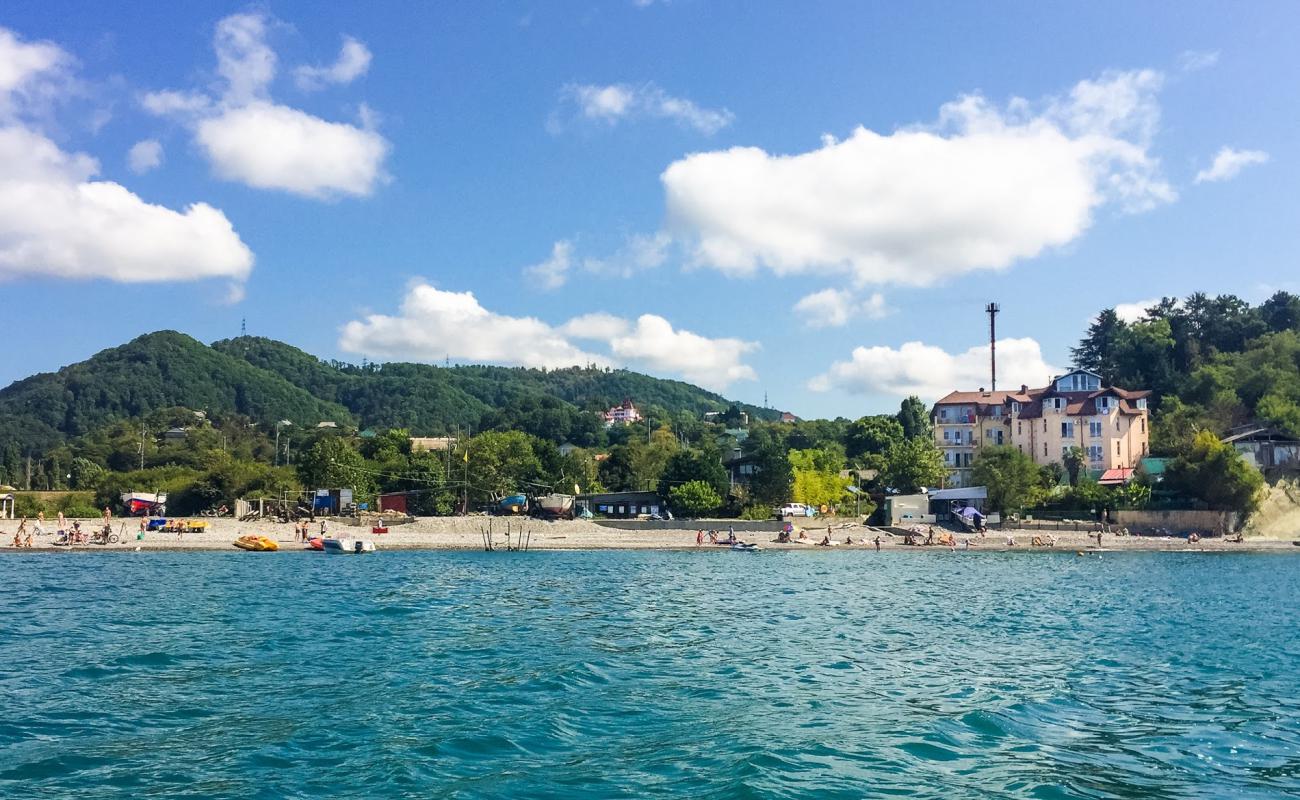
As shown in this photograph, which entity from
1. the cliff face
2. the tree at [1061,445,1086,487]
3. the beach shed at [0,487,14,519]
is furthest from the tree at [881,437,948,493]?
the beach shed at [0,487,14,519]

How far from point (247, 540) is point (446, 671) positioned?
4468 cm

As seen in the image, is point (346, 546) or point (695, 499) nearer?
point (346, 546)

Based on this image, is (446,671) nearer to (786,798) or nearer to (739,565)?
(786,798)

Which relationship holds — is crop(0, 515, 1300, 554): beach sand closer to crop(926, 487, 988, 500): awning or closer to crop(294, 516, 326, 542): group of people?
crop(294, 516, 326, 542): group of people

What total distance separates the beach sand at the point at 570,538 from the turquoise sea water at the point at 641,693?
26184 mm

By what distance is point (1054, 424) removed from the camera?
270ft

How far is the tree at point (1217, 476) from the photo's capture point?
67312 mm

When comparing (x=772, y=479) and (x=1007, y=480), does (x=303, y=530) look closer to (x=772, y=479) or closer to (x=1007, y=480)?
(x=772, y=479)

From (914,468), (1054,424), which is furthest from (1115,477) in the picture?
(914,468)

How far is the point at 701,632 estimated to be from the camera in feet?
84.5

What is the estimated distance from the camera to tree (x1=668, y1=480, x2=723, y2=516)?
7344 cm

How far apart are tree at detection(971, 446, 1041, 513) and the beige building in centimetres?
840

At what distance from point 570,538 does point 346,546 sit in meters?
15.9

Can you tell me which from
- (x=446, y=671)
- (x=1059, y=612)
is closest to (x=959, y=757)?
(x=446, y=671)
